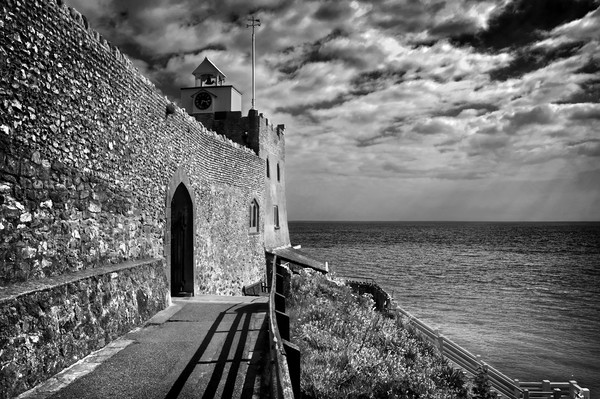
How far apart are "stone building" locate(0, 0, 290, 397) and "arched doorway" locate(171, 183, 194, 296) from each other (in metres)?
0.03

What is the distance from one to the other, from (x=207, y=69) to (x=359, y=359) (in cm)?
2872

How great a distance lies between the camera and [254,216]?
784 inches

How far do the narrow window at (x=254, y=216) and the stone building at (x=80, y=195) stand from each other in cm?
610

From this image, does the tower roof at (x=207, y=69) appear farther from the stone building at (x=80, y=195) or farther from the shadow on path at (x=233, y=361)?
the shadow on path at (x=233, y=361)

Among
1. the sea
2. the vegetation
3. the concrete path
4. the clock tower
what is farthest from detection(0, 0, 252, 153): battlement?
the clock tower

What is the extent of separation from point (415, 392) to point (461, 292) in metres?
31.1

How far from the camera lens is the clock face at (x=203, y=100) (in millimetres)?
32531

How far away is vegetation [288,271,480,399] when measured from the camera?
8500mm

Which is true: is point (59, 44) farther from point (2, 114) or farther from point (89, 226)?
point (89, 226)

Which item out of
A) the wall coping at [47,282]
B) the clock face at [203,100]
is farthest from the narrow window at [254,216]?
the clock face at [203,100]

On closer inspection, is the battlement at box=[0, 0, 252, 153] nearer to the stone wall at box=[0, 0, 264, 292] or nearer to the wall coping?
the stone wall at box=[0, 0, 264, 292]

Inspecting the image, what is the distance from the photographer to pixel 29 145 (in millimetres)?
5609

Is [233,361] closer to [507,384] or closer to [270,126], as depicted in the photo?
[507,384]

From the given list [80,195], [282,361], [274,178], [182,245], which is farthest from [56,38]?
[274,178]
